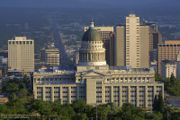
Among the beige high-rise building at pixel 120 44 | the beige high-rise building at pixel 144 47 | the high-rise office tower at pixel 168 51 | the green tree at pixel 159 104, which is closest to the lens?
the green tree at pixel 159 104

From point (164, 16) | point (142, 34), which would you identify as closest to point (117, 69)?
Answer: point (142, 34)

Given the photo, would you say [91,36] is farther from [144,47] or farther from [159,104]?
[144,47]

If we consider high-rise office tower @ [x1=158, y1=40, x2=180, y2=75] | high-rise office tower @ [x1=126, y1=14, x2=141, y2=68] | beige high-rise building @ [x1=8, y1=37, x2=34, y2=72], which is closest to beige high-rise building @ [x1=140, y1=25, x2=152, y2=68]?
high-rise office tower @ [x1=126, y1=14, x2=141, y2=68]

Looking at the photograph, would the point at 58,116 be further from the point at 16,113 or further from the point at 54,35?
the point at 54,35

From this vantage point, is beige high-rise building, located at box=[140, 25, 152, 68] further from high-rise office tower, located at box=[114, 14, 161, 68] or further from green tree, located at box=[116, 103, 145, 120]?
green tree, located at box=[116, 103, 145, 120]

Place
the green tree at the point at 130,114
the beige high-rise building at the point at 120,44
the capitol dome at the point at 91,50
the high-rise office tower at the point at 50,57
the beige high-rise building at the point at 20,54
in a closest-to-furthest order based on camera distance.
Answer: the green tree at the point at 130,114
the capitol dome at the point at 91,50
the beige high-rise building at the point at 120,44
the beige high-rise building at the point at 20,54
the high-rise office tower at the point at 50,57

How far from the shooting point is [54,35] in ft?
294

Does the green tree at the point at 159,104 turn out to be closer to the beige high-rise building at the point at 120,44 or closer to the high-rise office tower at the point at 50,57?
the beige high-rise building at the point at 120,44

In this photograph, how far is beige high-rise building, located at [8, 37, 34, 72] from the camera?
59.8 m

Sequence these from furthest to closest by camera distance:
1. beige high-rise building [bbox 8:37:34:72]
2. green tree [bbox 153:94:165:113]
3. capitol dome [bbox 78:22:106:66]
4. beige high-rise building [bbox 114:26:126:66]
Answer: beige high-rise building [bbox 8:37:34:72]
beige high-rise building [bbox 114:26:126:66]
capitol dome [bbox 78:22:106:66]
green tree [bbox 153:94:165:113]

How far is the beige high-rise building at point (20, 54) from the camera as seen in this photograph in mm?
59844

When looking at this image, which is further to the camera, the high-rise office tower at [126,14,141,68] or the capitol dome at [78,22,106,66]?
the high-rise office tower at [126,14,141,68]

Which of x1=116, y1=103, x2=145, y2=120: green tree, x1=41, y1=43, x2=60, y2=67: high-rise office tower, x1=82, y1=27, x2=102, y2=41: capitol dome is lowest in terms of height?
x1=116, y1=103, x2=145, y2=120: green tree

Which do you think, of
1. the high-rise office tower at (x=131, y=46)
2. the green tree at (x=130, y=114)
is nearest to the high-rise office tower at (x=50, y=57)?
the high-rise office tower at (x=131, y=46)
